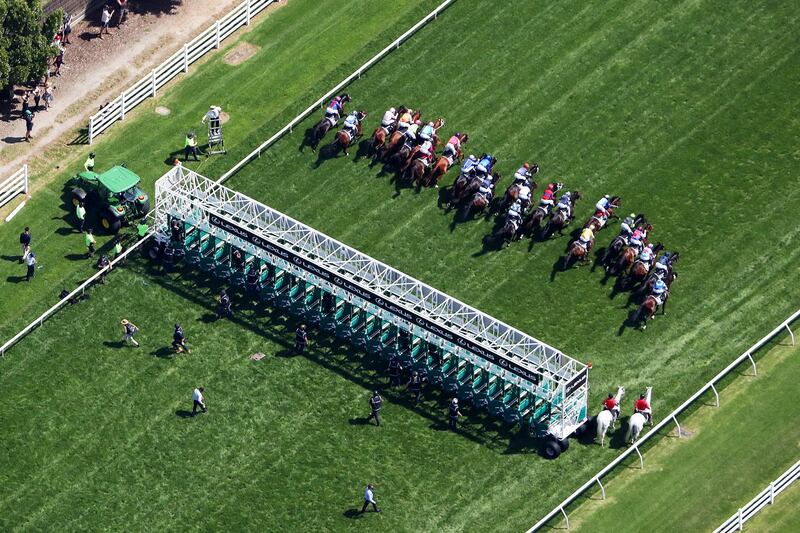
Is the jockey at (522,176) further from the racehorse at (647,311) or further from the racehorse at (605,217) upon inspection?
the racehorse at (647,311)

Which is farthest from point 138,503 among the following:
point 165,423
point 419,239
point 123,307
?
point 419,239

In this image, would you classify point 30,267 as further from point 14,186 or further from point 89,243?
point 14,186

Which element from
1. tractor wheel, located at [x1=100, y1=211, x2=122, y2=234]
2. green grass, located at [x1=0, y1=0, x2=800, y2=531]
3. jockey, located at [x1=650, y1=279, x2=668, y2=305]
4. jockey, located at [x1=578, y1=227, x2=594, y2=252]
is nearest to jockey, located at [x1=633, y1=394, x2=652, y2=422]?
green grass, located at [x1=0, y1=0, x2=800, y2=531]

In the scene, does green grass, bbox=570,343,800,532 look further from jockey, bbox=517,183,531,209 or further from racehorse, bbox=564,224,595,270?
jockey, bbox=517,183,531,209

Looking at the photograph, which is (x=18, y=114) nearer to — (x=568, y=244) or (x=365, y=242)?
(x=365, y=242)

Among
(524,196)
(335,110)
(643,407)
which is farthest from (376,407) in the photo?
(335,110)

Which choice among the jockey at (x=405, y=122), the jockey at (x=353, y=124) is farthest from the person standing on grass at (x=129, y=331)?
the jockey at (x=405, y=122)
